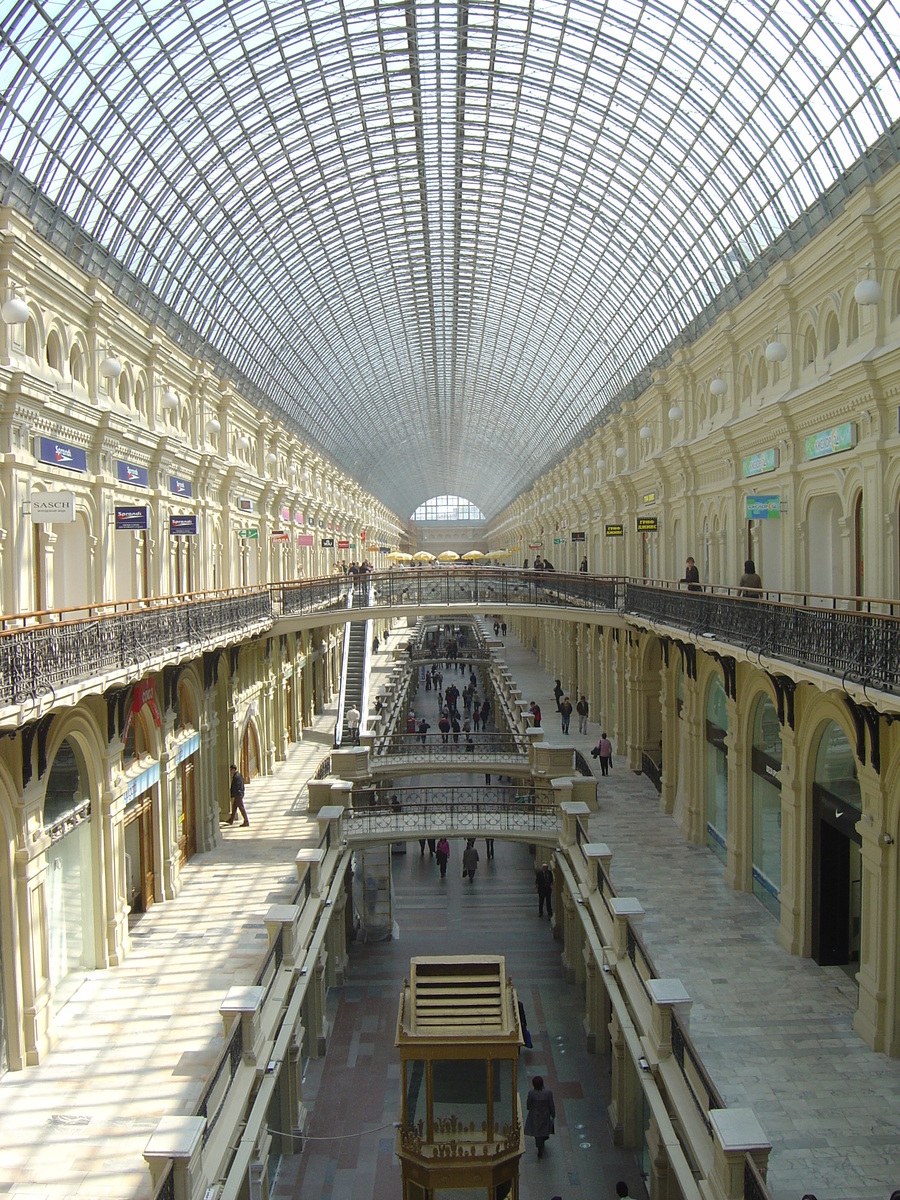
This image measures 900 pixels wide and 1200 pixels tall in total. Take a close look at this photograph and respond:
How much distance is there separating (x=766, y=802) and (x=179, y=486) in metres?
15.0

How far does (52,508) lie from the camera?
42.3 ft

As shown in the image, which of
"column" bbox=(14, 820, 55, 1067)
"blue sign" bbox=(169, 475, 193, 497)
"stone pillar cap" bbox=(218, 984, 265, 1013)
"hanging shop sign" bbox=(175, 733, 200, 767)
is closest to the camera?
"stone pillar cap" bbox=(218, 984, 265, 1013)

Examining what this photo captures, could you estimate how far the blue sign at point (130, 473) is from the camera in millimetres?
18297

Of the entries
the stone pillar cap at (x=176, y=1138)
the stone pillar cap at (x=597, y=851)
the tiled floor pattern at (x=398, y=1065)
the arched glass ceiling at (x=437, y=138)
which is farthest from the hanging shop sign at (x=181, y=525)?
the stone pillar cap at (x=176, y=1138)

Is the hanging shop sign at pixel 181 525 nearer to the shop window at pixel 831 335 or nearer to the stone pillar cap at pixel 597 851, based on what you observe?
the stone pillar cap at pixel 597 851

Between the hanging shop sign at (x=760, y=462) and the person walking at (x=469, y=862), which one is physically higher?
the hanging shop sign at (x=760, y=462)

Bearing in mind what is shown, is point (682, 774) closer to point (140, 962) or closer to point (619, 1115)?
point (619, 1115)

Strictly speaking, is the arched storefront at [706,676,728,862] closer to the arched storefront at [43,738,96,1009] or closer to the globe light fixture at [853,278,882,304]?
the globe light fixture at [853,278,882,304]

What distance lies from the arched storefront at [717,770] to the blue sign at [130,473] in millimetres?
12999

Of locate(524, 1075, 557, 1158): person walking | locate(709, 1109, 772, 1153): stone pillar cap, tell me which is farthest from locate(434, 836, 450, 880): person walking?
locate(709, 1109, 772, 1153): stone pillar cap

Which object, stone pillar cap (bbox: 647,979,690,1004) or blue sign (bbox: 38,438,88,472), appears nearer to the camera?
stone pillar cap (bbox: 647,979,690,1004)

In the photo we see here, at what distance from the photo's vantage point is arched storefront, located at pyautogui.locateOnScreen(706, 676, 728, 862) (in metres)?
20.2

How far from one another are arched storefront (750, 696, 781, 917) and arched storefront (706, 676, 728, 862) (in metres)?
1.63

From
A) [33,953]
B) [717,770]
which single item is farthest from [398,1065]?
[717,770]
